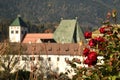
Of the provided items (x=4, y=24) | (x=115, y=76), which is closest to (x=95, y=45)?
(x=115, y=76)

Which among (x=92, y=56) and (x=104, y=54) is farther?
(x=104, y=54)

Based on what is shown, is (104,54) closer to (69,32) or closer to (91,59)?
(91,59)

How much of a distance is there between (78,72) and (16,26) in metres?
100

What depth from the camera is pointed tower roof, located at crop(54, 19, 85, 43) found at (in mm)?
80356

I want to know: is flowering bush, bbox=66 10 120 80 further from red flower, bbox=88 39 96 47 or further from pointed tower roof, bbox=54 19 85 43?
pointed tower roof, bbox=54 19 85 43

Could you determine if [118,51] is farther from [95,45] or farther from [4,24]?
[4,24]

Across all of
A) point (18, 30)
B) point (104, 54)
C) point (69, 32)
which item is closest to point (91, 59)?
point (104, 54)

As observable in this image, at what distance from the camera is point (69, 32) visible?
8206cm

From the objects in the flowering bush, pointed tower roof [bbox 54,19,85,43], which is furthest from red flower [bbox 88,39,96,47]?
pointed tower roof [bbox 54,19,85,43]

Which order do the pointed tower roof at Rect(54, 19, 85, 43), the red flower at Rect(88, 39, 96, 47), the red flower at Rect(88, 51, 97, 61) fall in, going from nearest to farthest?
the red flower at Rect(88, 51, 97, 61), the red flower at Rect(88, 39, 96, 47), the pointed tower roof at Rect(54, 19, 85, 43)

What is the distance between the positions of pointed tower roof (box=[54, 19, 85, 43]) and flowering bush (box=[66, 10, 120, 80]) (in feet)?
244

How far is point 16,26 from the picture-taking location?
104 metres

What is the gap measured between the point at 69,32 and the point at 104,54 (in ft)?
255

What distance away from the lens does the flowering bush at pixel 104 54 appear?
13.7ft
